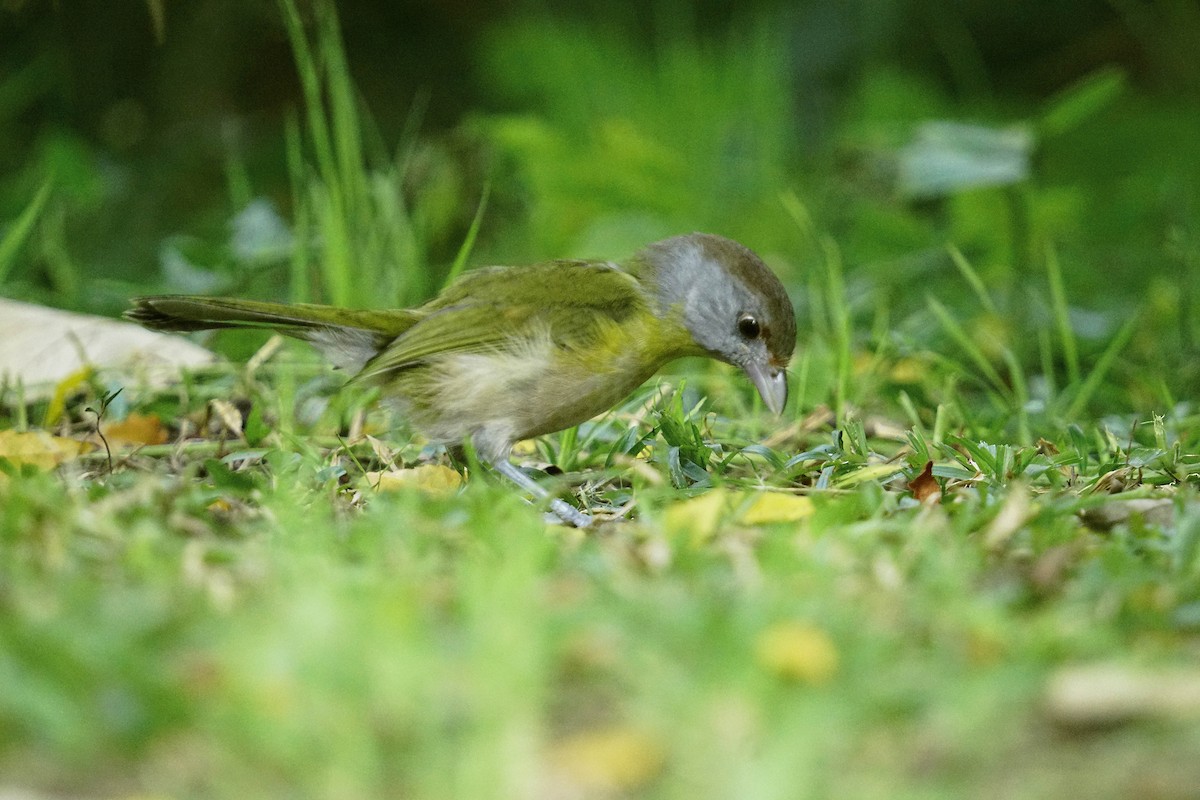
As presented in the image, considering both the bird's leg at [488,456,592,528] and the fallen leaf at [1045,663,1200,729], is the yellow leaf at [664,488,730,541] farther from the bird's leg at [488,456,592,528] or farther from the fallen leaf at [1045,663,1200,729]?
the fallen leaf at [1045,663,1200,729]

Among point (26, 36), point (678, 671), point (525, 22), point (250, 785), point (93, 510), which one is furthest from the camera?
point (525, 22)

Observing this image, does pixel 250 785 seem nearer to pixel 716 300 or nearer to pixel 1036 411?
pixel 716 300

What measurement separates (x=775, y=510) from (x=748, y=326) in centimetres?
127

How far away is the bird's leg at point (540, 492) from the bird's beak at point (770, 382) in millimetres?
727

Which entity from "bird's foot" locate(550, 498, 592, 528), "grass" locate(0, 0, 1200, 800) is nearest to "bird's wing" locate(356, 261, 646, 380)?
"grass" locate(0, 0, 1200, 800)

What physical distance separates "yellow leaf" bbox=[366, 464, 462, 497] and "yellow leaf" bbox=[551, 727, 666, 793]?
5.03ft

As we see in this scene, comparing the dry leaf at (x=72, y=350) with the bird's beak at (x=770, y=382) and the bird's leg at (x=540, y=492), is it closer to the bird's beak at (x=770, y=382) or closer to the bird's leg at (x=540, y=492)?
the bird's leg at (x=540, y=492)

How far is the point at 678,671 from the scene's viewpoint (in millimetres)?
1904

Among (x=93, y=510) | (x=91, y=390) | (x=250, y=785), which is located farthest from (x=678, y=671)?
(x=91, y=390)

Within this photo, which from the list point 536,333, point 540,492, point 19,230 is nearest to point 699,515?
point 540,492

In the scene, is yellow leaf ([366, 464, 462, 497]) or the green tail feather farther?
the green tail feather

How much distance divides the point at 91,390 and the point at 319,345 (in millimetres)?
751

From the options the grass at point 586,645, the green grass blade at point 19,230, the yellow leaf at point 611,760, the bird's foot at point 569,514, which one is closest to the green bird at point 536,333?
the bird's foot at point 569,514

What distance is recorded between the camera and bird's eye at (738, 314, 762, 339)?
4.05m
